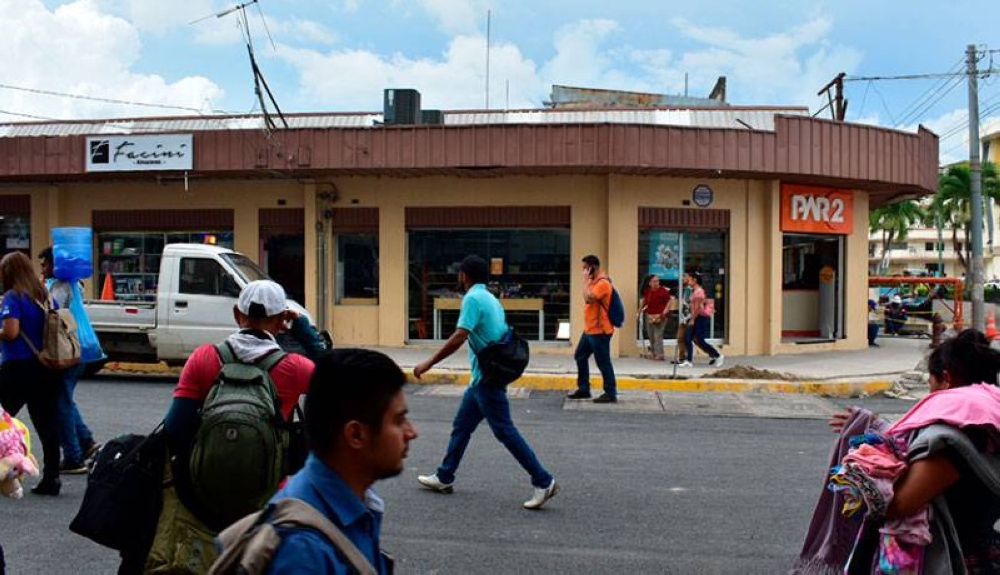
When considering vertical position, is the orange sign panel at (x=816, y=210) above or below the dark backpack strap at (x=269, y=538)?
above

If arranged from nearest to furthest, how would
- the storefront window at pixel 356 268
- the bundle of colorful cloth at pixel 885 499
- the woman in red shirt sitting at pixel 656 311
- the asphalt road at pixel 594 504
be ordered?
the bundle of colorful cloth at pixel 885 499
the asphalt road at pixel 594 504
the woman in red shirt sitting at pixel 656 311
the storefront window at pixel 356 268

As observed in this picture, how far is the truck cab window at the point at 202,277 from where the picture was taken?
12.1 meters

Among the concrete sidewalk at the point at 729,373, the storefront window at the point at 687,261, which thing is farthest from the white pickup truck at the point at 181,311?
the storefront window at the point at 687,261

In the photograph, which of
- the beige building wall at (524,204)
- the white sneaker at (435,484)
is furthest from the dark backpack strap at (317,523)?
the beige building wall at (524,204)

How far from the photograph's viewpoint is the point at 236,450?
301cm

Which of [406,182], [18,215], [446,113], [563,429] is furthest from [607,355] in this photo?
[18,215]

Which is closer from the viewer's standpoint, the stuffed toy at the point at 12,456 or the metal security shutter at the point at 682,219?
the stuffed toy at the point at 12,456

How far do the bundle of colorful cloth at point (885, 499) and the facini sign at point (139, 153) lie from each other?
14.9 meters

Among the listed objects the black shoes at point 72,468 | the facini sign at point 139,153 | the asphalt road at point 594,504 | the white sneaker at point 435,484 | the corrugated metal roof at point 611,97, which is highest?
the corrugated metal roof at point 611,97

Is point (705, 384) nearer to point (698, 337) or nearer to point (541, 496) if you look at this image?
point (698, 337)

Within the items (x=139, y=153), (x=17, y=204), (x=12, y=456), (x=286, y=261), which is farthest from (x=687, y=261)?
(x=17, y=204)

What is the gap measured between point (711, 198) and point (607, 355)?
6.71 meters

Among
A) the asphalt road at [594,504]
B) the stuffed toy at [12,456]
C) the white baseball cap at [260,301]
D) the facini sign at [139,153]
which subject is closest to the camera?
the white baseball cap at [260,301]

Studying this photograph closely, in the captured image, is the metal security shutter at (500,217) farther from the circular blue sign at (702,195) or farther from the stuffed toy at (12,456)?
the stuffed toy at (12,456)
